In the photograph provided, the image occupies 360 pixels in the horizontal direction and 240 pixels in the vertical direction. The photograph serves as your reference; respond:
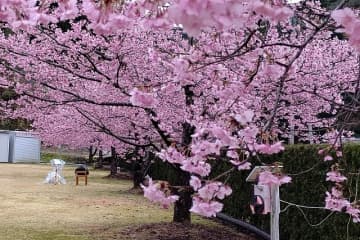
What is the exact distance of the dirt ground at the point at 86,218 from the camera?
25.9ft

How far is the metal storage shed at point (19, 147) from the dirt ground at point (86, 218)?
60.5 feet

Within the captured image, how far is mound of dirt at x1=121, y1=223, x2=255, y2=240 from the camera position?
7.68m

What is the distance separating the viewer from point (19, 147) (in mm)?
34812

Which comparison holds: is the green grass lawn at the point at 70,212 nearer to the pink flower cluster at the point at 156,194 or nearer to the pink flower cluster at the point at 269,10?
the pink flower cluster at the point at 156,194

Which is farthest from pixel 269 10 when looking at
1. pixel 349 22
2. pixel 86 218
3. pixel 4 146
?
pixel 4 146

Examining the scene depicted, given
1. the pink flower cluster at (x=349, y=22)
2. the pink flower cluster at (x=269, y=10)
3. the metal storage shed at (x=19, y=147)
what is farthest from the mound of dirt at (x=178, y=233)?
the metal storage shed at (x=19, y=147)

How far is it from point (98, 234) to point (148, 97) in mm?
5905

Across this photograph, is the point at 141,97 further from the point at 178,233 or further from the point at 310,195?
the point at 178,233

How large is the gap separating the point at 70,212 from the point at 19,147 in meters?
25.6

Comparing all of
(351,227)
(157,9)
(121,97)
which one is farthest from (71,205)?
(157,9)

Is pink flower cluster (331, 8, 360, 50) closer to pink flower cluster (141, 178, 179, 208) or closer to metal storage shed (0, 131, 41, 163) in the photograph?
pink flower cluster (141, 178, 179, 208)

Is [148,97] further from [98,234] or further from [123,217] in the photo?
[123,217]

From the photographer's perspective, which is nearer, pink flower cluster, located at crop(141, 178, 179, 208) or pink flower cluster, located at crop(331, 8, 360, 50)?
pink flower cluster, located at crop(331, 8, 360, 50)

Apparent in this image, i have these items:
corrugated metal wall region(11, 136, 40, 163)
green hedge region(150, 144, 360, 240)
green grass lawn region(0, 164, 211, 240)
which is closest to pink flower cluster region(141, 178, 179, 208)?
green hedge region(150, 144, 360, 240)
